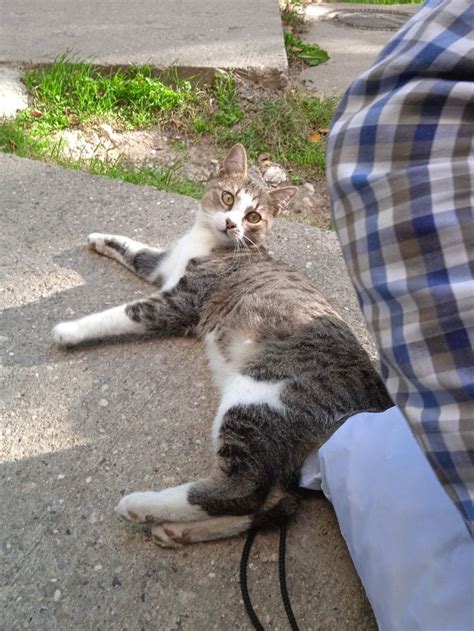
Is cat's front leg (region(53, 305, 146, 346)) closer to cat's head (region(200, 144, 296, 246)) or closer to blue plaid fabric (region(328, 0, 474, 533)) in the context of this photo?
cat's head (region(200, 144, 296, 246))

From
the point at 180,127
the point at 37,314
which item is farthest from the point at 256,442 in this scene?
the point at 180,127

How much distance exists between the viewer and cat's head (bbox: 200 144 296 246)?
313 cm

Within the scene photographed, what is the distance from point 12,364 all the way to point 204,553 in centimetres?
118

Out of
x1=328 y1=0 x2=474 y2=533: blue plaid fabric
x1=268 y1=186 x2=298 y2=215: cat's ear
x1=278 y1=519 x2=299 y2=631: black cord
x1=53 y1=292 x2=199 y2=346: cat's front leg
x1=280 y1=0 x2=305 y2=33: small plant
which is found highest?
x1=328 y1=0 x2=474 y2=533: blue plaid fabric

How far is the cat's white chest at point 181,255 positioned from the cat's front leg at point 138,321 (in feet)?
0.51

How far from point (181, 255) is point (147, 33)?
3345 millimetres

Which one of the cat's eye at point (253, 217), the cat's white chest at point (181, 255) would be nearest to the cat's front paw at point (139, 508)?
the cat's white chest at point (181, 255)

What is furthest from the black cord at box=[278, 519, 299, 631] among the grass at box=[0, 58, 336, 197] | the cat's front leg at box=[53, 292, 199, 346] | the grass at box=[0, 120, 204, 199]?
the grass at box=[0, 58, 336, 197]

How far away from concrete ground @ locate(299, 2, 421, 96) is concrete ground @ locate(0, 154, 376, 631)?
3439mm

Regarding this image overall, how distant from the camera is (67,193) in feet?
11.9

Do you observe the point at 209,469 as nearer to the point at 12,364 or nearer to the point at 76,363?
the point at 76,363

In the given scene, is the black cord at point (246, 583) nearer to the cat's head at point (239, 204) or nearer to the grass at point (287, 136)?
the cat's head at point (239, 204)

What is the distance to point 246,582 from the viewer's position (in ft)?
6.21

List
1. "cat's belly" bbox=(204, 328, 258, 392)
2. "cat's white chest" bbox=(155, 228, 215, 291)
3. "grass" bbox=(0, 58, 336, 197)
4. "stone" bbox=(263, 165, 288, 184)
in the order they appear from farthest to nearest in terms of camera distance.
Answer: "stone" bbox=(263, 165, 288, 184), "grass" bbox=(0, 58, 336, 197), "cat's white chest" bbox=(155, 228, 215, 291), "cat's belly" bbox=(204, 328, 258, 392)
